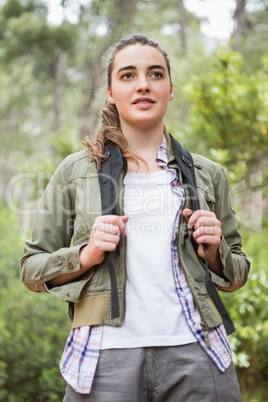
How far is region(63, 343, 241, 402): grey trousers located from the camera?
155 cm

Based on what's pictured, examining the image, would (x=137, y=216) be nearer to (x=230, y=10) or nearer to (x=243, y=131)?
(x=243, y=131)

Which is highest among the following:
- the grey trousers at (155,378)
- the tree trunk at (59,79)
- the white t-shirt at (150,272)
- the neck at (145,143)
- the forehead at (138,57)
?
the tree trunk at (59,79)

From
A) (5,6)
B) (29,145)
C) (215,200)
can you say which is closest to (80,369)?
(215,200)

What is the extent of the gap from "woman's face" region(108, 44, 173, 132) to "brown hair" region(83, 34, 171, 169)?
0.04m

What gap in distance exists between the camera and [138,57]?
1.85 meters

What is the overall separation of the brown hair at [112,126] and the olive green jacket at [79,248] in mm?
51

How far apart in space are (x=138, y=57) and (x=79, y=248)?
2.55 feet

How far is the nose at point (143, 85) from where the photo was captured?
1.78m

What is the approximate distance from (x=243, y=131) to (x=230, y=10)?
27.4ft

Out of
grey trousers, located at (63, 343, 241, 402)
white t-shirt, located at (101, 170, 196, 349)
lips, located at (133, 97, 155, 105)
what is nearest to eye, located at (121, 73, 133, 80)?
lips, located at (133, 97, 155, 105)

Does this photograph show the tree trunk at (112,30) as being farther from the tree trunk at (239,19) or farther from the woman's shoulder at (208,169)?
the woman's shoulder at (208,169)

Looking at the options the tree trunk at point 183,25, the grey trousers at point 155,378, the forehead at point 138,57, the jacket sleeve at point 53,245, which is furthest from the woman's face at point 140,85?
the tree trunk at point 183,25

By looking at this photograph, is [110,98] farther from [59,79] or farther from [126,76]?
[59,79]

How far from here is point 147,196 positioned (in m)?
1.77
